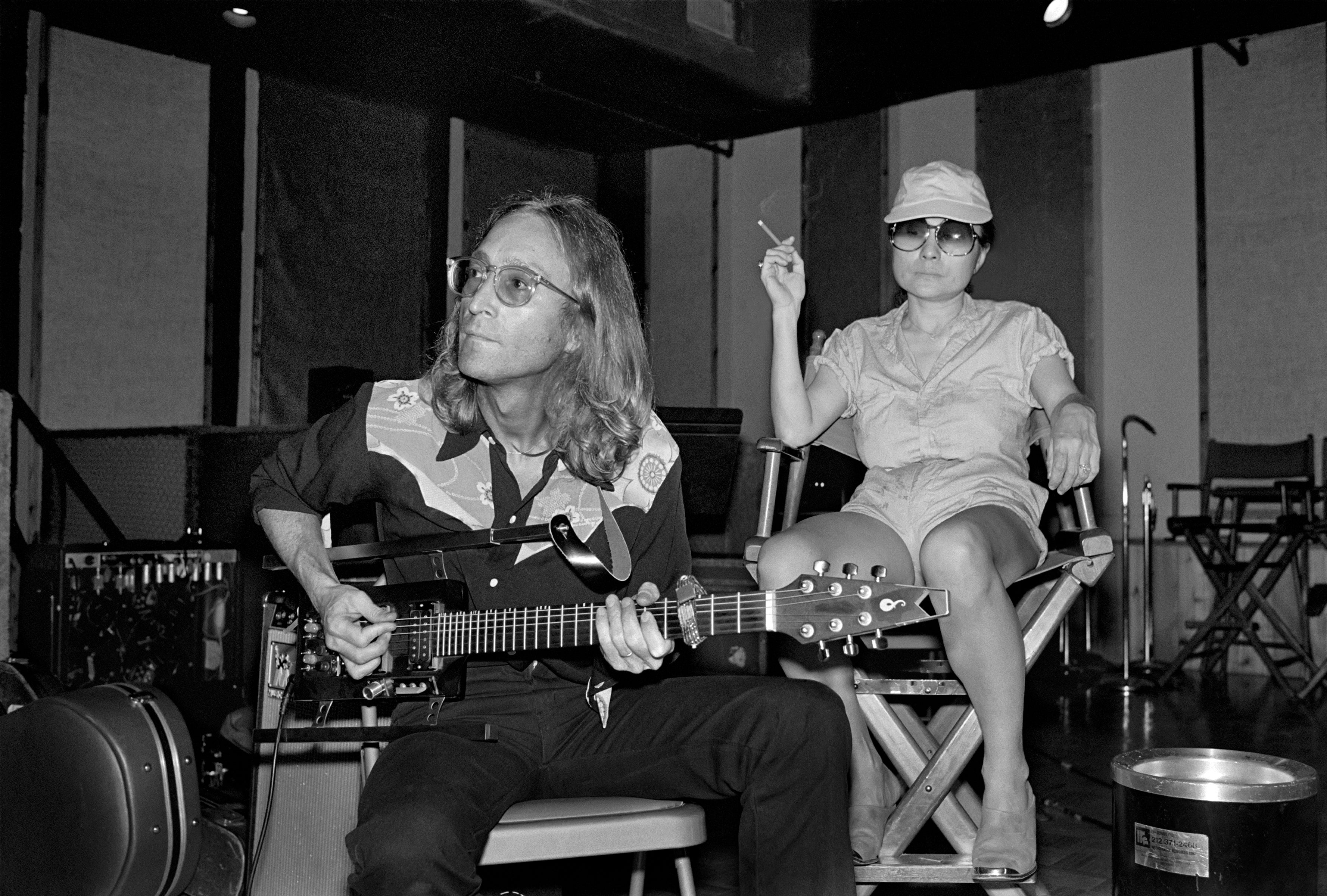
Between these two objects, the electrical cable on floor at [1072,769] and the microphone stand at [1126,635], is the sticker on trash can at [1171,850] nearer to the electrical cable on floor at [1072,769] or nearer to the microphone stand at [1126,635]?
the electrical cable on floor at [1072,769]

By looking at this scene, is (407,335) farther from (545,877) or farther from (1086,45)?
(545,877)

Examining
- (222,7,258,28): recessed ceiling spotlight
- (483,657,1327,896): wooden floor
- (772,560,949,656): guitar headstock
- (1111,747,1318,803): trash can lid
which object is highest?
(222,7,258,28): recessed ceiling spotlight

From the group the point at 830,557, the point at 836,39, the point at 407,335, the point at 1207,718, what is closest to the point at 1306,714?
the point at 1207,718

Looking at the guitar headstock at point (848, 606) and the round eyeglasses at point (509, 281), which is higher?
the round eyeglasses at point (509, 281)

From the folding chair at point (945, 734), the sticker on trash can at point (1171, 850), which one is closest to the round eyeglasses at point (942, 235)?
the folding chair at point (945, 734)

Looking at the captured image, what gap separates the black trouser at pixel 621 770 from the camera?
60.0 inches

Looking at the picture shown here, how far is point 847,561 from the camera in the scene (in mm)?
2234

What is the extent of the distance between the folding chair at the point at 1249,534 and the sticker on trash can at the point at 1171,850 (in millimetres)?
4672

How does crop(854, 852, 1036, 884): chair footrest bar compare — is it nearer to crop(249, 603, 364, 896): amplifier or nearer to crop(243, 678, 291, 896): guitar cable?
crop(249, 603, 364, 896): amplifier

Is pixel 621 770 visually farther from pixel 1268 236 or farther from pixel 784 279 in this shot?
pixel 1268 236

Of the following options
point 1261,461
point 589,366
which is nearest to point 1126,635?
point 1261,461

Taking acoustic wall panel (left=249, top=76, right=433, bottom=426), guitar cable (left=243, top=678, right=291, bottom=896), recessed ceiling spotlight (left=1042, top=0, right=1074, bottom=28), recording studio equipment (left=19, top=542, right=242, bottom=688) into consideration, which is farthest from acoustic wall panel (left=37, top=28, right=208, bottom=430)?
guitar cable (left=243, top=678, right=291, bottom=896)

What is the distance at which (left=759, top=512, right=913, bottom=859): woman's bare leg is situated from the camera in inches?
89.4

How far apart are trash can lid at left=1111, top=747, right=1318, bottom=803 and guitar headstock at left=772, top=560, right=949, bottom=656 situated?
0.75 meters
